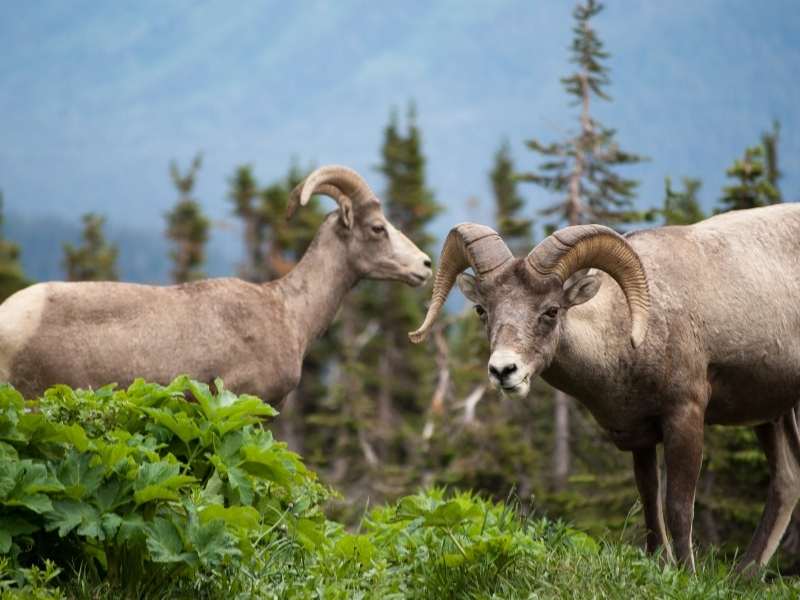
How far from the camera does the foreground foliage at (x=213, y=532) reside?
203 inches

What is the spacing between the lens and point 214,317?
928 cm

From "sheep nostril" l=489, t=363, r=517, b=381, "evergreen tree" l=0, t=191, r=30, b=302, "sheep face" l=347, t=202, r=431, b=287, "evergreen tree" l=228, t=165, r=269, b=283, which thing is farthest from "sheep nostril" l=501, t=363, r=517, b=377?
"evergreen tree" l=228, t=165, r=269, b=283

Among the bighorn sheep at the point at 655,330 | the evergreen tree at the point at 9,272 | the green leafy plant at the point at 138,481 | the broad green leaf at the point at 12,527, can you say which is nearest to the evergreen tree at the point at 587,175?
the bighorn sheep at the point at 655,330

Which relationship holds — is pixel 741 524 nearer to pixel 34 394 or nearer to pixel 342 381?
pixel 34 394

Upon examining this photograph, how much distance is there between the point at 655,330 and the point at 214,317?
3976 millimetres

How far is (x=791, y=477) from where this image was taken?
7898 millimetres

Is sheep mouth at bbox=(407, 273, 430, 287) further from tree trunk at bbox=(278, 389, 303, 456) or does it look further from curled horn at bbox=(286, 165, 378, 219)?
tree trunk at bbox=(278, 389, 303, 456)

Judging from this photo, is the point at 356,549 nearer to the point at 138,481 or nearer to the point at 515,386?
the point at 515,386

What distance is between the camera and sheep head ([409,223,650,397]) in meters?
6.59

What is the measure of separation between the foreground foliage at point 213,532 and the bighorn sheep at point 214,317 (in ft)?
8.93

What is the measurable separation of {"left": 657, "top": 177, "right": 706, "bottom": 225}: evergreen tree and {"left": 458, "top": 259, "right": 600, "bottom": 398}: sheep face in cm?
942

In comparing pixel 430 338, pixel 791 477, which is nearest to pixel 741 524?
pixel 791 477

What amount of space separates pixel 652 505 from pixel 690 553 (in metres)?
0.70

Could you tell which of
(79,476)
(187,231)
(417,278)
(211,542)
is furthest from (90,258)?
(211,542)
